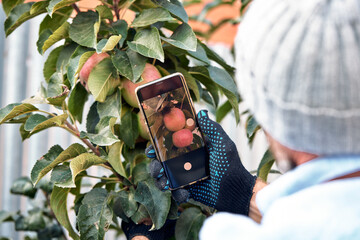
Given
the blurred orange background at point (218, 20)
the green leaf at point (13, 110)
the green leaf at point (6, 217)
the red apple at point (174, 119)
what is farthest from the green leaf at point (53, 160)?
the blurred orange background at point (218, 20)

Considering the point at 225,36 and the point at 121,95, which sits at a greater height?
the point at 121,95

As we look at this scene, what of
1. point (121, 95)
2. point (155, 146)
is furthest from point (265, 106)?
point (121, 95)

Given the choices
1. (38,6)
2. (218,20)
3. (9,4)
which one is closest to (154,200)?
(38,6)

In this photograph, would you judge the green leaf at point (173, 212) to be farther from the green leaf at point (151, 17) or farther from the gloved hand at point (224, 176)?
the green leaf at point (151, 17)

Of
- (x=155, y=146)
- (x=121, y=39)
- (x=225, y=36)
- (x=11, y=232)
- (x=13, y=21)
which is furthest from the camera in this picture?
(x=225, y=36)

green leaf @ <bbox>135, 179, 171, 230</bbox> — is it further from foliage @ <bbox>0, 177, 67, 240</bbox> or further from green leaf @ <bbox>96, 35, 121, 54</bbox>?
foliage @ <bbox>0, 177, 67, 240</bbox>

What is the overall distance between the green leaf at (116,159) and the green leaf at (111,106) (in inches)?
2.8

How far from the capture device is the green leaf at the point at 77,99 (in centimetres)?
105

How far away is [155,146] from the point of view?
2.69 ft

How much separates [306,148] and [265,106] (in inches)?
2.2

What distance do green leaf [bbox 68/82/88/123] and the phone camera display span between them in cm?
30

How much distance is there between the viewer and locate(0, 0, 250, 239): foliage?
35.3 inches

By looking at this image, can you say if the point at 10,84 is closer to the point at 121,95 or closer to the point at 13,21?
the point at 13,21

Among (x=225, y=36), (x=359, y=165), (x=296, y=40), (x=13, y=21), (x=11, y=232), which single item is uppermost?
(x=13, y=21)
